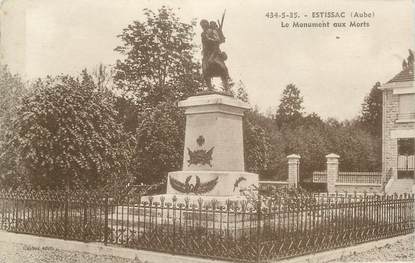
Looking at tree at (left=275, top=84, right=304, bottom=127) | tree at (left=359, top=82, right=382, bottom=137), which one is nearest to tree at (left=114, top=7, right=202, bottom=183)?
tree at (left=359, top=82, right=382, bottom=137)

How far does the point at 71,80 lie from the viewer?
707 inches

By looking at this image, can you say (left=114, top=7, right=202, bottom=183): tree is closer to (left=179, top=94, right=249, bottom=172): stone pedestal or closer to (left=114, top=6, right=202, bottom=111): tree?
(left=114, top=6, right=202, bottom=111): tree

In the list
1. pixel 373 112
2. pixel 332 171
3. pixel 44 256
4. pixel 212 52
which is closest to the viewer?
pixel 44 256

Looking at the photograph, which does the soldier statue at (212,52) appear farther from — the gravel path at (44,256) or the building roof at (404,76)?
the building roof at (404,76)

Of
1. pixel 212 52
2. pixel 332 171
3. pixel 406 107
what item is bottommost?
pixel 332 171

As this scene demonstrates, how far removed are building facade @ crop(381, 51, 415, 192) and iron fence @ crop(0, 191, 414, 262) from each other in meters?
15.4

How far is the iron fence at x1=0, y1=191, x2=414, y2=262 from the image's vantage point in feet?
25.9

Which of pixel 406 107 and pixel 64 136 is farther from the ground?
pixel 406 107

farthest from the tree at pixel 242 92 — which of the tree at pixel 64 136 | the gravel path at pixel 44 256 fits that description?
the gravel path at pixel 44 256

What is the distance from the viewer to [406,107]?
86.4 feet

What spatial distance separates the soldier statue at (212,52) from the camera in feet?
36.2

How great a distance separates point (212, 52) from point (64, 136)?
7485 mm

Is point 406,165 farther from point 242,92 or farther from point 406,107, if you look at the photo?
point 242,92

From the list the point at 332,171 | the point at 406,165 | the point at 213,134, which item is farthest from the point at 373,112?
the point at 213,134
